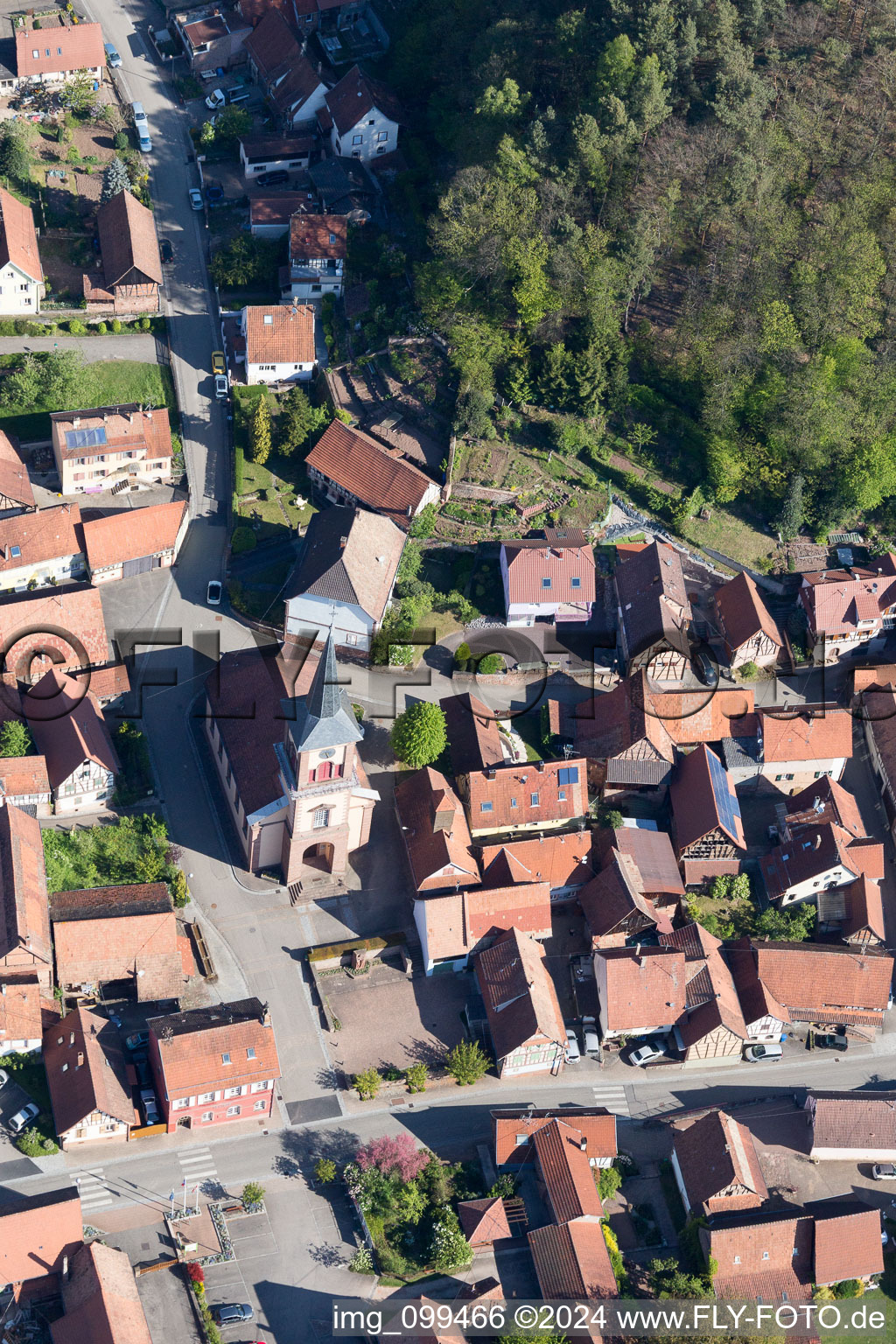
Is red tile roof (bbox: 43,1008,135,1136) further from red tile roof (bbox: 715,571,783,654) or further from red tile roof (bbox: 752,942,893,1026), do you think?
red tile roof (bbox: 715,571,783,654)

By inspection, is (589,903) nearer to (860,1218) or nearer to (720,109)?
(860,1218)

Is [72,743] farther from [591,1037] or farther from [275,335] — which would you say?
[275,335]

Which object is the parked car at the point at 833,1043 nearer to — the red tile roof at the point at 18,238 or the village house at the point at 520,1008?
the village house at the point at 520,1008

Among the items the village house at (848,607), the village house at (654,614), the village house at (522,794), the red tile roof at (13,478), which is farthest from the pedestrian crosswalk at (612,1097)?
the red tile roof at (13,478)

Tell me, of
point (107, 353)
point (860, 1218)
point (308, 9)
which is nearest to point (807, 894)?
point (860, 1218)

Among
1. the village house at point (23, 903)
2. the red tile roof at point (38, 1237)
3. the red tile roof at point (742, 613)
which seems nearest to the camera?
the red tile roof at point (38, 1237)

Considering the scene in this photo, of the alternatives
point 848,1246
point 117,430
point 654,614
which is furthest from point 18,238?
point 848,1246
